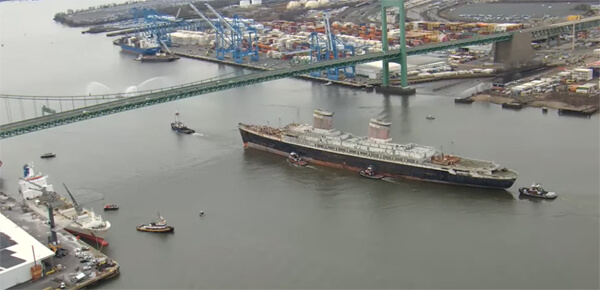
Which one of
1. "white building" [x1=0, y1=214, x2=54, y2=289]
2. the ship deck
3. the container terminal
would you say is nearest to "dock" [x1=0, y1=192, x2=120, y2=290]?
"white building" [x1=0, y1=214, x2=54, y2=289]

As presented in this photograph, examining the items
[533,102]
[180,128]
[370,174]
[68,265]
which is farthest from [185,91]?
[533,102]

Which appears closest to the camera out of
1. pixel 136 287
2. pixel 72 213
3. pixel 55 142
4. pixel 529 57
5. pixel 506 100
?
pixel 136 287

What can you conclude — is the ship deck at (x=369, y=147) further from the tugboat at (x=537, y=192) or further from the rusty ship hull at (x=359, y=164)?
the tugboat at (x=537, y=192)

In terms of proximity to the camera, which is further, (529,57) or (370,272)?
(529,57)

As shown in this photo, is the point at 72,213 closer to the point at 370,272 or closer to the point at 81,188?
the point at 81,188

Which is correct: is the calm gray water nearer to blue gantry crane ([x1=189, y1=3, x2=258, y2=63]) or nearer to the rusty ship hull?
the rusty ship hull

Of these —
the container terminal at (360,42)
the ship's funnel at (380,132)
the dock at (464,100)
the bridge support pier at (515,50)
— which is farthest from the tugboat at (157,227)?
the bridge support pier at (515,50)

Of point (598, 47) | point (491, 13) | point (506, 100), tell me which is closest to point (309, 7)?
point (491, 13)
